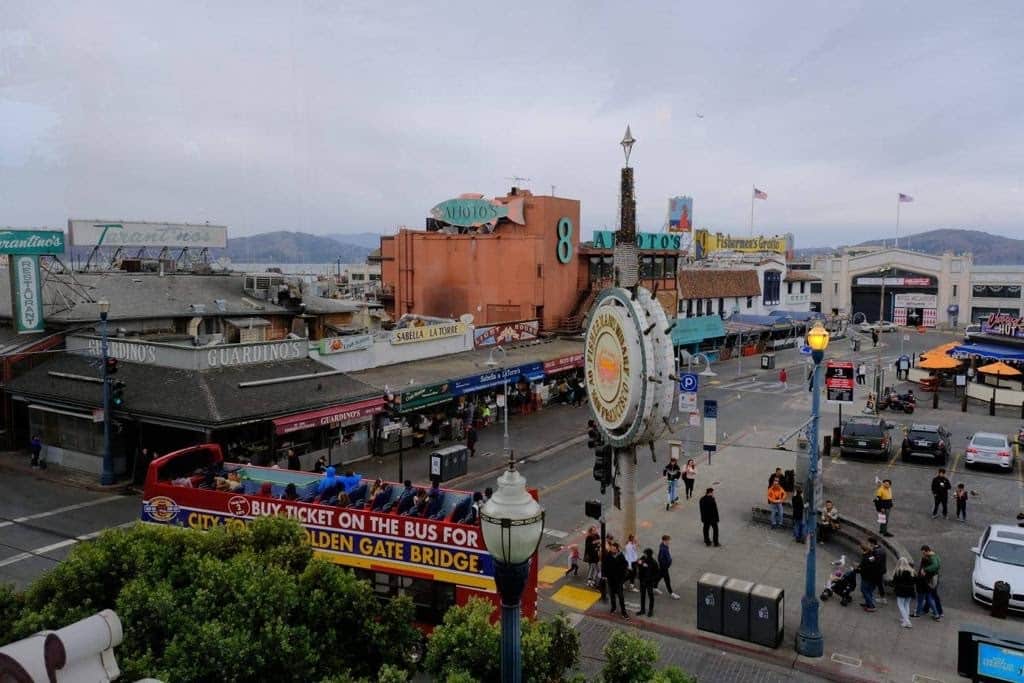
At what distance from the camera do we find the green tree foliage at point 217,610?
8.91 m

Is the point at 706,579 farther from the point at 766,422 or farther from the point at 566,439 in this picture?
the point at 766,422

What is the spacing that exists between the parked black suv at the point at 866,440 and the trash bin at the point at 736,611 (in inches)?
658

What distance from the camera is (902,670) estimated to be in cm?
1353

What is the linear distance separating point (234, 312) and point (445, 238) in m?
18.9

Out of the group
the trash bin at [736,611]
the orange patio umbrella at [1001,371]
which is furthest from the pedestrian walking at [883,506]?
the orange patio umbrella at [1001,371]

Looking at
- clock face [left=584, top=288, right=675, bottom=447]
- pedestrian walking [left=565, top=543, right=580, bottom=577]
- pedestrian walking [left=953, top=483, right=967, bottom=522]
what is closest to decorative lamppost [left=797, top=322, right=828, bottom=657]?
clock face [left=584, top=288, right=675, bottom=447]

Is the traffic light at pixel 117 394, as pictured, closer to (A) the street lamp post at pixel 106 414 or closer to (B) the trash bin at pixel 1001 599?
(A) the street lamp post at pixel 106 414

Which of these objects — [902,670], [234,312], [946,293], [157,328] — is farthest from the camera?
[946,293]

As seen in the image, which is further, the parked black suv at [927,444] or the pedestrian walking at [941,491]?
the parked black suv at [927,444]

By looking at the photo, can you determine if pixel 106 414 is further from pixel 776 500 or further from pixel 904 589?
pixel 904 589

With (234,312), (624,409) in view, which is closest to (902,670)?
(624,409)

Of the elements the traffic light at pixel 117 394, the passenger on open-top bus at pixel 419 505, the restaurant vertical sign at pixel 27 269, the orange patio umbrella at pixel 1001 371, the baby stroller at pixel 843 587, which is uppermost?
the restaurant vertical sign at pixel 27 269

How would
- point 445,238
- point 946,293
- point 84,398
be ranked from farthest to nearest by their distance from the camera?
point 946,293 → point 445,238 → point 84,398

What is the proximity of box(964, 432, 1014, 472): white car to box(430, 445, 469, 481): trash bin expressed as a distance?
18.1 metres
